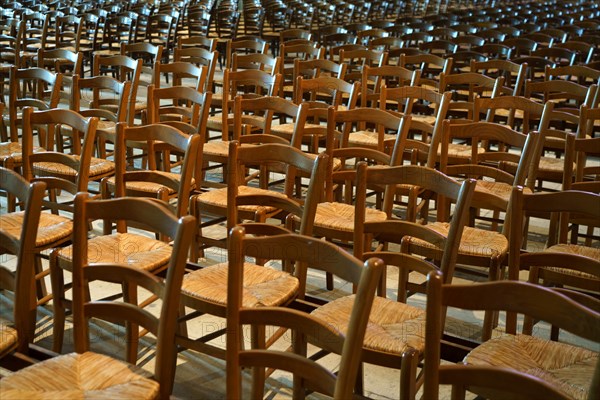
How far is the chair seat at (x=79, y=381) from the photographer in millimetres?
2059

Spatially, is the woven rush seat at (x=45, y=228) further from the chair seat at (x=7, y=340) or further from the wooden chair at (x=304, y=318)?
the wooden chair at (x=304, y=318)

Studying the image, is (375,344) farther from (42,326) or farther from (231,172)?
(42,326)

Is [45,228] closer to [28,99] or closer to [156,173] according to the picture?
[156,173]

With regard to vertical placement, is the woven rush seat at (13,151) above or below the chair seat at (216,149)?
below

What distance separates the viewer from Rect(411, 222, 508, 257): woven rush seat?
3.22 m

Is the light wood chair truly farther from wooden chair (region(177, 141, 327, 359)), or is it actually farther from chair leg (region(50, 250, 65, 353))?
chair leg (region(50, 250, 65, 353))

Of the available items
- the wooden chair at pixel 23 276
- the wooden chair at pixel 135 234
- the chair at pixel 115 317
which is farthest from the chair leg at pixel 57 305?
the chair at pixel 115 317

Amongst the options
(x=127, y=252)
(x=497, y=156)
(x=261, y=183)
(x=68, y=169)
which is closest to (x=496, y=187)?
(x=497, y=156)

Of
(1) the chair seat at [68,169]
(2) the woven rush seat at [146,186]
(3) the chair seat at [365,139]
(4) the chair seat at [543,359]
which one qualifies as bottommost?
(1) the chair seat at [68,169]

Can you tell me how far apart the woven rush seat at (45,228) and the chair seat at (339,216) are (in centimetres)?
114

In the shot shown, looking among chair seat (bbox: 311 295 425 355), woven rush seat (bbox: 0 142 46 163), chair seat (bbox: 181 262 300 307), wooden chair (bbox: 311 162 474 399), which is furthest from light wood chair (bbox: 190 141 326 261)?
woven rush seat (bbox: 0 142 46 163)

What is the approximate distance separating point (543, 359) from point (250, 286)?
1.09 m

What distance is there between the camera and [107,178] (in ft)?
13.5

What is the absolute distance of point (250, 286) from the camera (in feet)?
9.32
